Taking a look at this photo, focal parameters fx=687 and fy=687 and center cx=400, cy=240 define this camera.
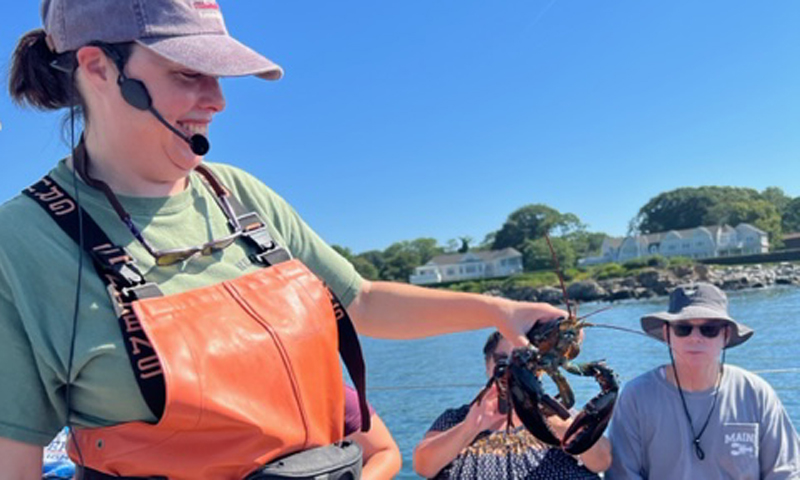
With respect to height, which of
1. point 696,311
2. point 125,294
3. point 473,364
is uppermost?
point 125,294

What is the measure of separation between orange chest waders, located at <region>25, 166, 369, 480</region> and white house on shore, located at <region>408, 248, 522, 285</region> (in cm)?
7530

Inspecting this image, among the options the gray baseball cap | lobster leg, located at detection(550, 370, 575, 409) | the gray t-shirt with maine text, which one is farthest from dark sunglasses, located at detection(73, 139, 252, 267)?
the gray t-shirt with maine text

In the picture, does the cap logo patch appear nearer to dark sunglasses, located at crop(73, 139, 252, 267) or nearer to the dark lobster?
dark sunglasses, located at crop(73, 139, 252, 267)

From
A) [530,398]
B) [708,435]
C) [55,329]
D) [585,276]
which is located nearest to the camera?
[55,329]

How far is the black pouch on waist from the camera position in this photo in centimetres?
130

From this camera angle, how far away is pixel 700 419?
341 cm

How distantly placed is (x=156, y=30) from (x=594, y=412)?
77.8 inches

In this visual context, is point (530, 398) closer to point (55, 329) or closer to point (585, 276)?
point (55, 329)

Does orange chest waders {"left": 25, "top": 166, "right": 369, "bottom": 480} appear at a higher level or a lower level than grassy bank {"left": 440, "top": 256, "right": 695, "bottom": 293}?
higher

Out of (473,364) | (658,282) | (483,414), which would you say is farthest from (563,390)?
(658,282)

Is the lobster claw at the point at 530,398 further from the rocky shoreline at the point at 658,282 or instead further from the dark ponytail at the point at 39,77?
the rocky shoreline at the point at 658,282

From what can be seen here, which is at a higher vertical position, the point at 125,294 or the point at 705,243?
the point at 705,243

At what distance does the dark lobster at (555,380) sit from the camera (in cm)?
224

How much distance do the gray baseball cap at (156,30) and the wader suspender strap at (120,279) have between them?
0.31m
